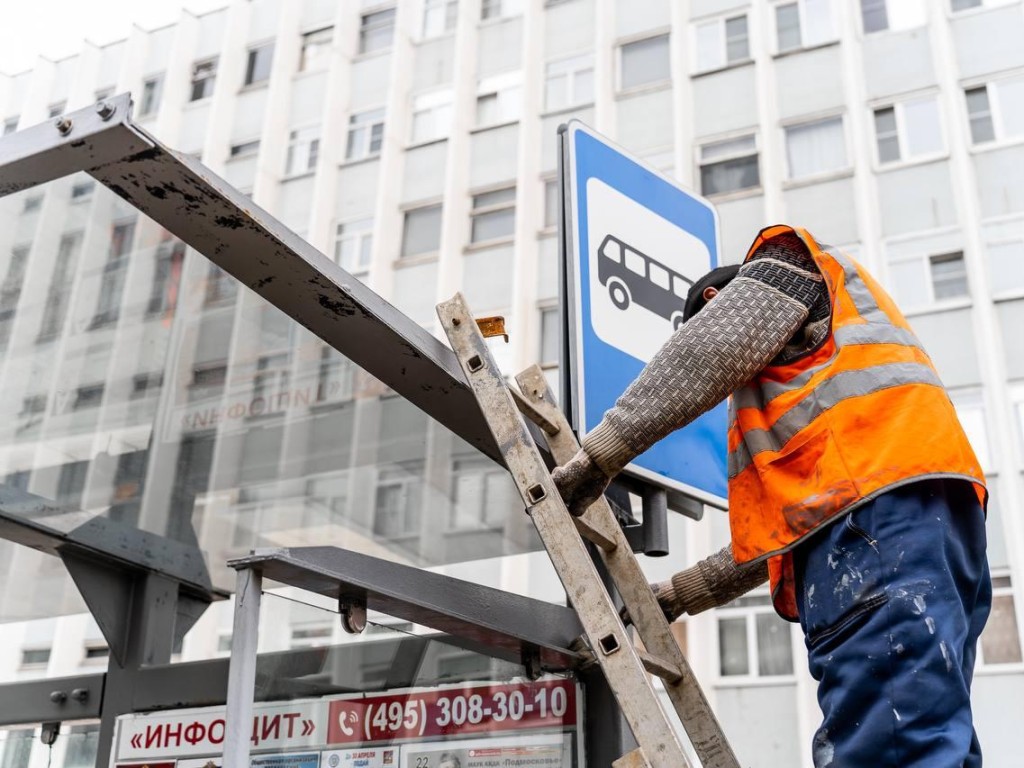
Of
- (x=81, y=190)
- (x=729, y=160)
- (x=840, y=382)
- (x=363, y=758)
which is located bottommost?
(x=363, y=758)

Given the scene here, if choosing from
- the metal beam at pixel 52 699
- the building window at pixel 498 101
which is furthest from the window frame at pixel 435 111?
the metal beam at pixel 52 699

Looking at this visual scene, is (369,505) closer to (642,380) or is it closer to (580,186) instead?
(580,186)

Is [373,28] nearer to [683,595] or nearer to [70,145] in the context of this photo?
[683,595]

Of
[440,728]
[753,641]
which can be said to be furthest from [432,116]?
[440,728]

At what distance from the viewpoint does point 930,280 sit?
48.8 feet

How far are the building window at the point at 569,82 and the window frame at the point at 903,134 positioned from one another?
4562mm

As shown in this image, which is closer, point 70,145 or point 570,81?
point 70,145

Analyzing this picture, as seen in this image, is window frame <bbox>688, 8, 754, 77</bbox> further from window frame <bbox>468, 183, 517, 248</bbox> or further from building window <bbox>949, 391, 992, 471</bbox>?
building window <bbox>949, 391, 992, 471</bbox>

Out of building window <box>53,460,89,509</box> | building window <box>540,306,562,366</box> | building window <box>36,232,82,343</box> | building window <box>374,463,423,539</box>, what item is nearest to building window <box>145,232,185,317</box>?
building window <box>36,232,82,343</box>

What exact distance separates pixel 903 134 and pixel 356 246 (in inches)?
342

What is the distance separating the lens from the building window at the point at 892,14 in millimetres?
16672

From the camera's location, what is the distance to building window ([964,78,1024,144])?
606 inches

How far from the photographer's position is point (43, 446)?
404 centimetres

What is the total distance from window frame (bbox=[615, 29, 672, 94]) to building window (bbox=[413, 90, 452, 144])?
2944 mm
